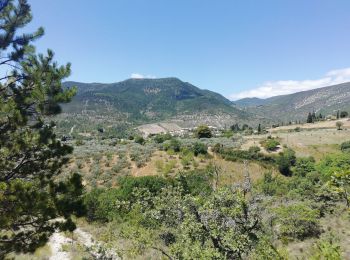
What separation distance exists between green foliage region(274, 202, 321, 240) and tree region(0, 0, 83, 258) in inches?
554

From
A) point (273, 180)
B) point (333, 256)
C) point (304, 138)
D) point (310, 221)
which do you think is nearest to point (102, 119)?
point (304, 138)

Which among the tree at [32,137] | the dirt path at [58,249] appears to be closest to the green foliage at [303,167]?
the dirt path at [58,249]

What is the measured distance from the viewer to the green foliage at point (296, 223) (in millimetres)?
19531

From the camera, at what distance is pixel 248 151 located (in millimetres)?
52094

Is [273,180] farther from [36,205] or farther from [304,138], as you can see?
[36,205]

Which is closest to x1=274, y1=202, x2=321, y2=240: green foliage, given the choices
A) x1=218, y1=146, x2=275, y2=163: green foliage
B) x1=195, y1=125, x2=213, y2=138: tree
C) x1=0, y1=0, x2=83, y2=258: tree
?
x1=0, y1=0, x2=83, y2=258: tree

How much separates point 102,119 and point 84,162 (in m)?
141

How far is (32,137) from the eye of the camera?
941 centimetres

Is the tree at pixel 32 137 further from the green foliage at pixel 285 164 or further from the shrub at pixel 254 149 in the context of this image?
the shrub at pixel 254 149

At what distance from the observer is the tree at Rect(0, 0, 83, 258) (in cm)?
902

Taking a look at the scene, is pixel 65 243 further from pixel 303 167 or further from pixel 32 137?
pixel 303 167

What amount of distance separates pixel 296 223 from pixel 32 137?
16.2 m

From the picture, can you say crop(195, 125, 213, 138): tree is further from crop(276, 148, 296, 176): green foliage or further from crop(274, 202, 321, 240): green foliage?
crop(274, 202, 321, 240): green foliage

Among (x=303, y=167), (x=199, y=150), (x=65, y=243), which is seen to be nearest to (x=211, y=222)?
(x=65, y=243)
